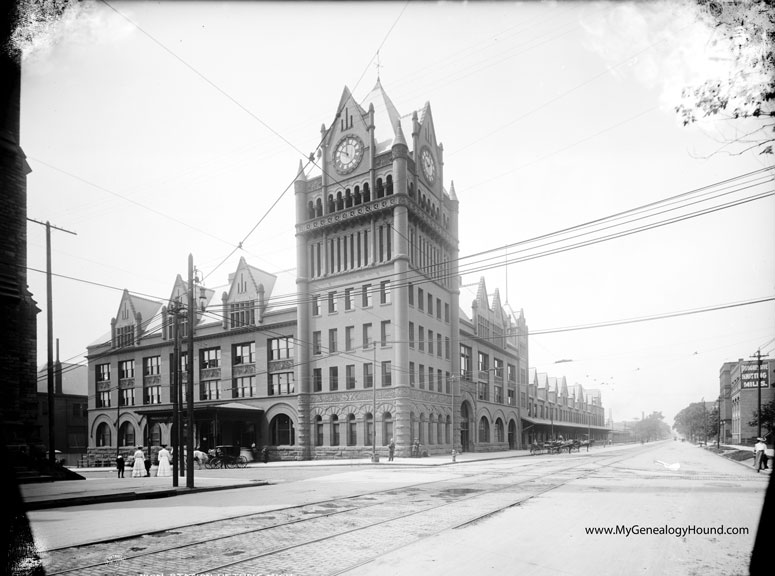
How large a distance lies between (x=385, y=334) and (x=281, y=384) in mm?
11462

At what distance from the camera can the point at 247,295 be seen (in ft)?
177

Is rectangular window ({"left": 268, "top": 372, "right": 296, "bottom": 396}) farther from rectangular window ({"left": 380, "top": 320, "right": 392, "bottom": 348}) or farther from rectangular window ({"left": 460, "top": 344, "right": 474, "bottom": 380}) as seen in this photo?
rectangular window ({"left": 460, "top": 344, "right": 474, "bottom": 380})

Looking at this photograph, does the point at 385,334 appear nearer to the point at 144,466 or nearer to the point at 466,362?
the point at 466,362

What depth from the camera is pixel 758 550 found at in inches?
151

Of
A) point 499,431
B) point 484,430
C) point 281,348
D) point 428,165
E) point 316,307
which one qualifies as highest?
point 428,165

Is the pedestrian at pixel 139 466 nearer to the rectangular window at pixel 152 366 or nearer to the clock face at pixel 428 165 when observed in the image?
the rectangular window at pixel 152 366

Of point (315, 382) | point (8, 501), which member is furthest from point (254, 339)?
point (8, 501)

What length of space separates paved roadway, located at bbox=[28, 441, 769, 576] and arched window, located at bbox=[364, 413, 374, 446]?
2551cm

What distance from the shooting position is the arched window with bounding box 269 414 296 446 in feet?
159

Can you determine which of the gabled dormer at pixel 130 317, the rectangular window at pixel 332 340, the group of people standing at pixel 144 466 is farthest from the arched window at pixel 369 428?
the gabled dormer at pixel 130 317

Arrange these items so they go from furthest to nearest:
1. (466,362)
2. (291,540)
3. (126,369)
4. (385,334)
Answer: (126,369)
(466,362)
(385,334)
(291,540)

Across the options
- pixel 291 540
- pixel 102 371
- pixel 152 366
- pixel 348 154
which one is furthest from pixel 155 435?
pixel 291 540

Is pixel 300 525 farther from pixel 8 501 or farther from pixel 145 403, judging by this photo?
pixel 145 403

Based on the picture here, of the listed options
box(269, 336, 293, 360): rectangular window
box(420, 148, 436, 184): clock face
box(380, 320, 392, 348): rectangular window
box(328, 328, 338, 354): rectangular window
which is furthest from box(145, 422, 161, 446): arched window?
box(420, 148, 436, 184): clock face
